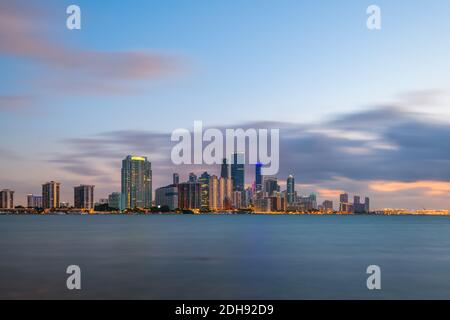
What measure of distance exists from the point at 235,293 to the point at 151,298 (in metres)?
6.66

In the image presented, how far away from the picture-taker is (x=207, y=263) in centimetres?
5875

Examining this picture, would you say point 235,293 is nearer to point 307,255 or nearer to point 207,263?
point 207,263

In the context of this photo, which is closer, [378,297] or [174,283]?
[378,297]

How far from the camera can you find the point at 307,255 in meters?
69.1
